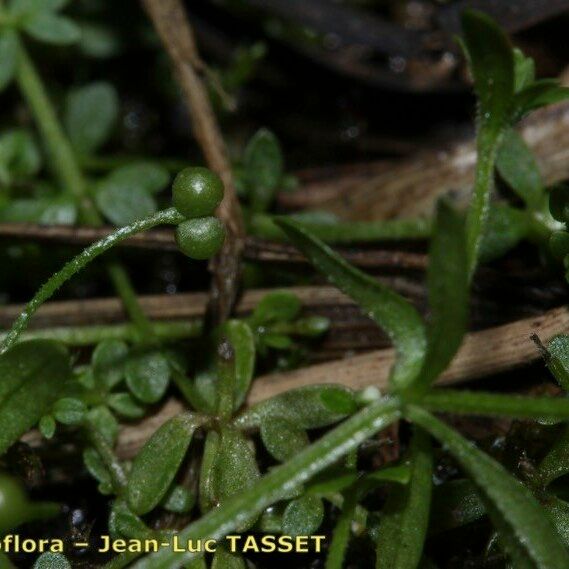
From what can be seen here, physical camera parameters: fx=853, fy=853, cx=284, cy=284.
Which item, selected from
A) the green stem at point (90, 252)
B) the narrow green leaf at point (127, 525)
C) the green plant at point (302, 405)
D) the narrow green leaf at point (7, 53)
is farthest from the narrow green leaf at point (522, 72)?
the narrow green leaf at point (7, 53)

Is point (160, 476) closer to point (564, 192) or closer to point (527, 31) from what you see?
point (564, 192)

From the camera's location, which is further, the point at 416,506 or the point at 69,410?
the point at 69,410

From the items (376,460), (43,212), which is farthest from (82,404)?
(43,212)

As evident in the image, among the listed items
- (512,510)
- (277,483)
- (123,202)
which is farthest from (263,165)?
(512,510)

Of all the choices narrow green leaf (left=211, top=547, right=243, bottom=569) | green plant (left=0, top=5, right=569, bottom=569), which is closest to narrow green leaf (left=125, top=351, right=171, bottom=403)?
green plant (left=0, top=5, right=569, bottom=569)

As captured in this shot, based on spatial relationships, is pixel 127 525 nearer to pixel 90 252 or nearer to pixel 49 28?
pixel 90 252

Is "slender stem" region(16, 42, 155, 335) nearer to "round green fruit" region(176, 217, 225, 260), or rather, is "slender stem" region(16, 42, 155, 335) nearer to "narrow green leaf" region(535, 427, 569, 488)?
"round green fruit" region(176, 217, 225, 260)

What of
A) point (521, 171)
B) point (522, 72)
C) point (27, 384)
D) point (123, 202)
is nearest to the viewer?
point (27, 384)
